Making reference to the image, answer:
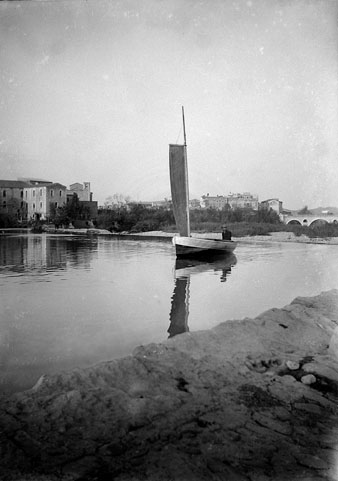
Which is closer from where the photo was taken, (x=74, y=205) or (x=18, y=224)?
(x=18, y=224)

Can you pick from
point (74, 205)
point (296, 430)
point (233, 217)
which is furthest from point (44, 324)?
point (233, 217)

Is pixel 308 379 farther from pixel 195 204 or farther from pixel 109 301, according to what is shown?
pixel 195 204

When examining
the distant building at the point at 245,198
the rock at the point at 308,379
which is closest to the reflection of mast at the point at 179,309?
the distant building at the point at 245,198

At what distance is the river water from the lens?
83.8 inches

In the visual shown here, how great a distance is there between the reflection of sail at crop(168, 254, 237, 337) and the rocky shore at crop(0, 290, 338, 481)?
881 mm

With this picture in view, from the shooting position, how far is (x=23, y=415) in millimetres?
1396

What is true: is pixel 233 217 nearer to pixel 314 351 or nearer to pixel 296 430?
pixel 314 351

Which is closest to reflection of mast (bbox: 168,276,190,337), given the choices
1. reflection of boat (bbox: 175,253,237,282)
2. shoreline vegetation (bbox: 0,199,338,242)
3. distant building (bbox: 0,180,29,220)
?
reflection of boat (bbox: 175,253,237,282)

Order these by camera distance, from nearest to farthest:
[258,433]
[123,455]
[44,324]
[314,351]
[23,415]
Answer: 1. [123,455]
2. [258,433]
3. [23,415]
4. [314,351]
5. [44,324]

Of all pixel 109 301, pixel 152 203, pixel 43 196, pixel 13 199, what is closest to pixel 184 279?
pixel 152 203

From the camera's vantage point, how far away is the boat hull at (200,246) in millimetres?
7883

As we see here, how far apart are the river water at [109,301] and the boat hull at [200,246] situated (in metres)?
0.47

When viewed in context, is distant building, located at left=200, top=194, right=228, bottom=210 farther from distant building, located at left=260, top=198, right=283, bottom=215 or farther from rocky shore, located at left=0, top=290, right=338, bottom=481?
rocky shore, located at left=0, top=290, right=338, bottom=481

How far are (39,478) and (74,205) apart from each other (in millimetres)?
1557
